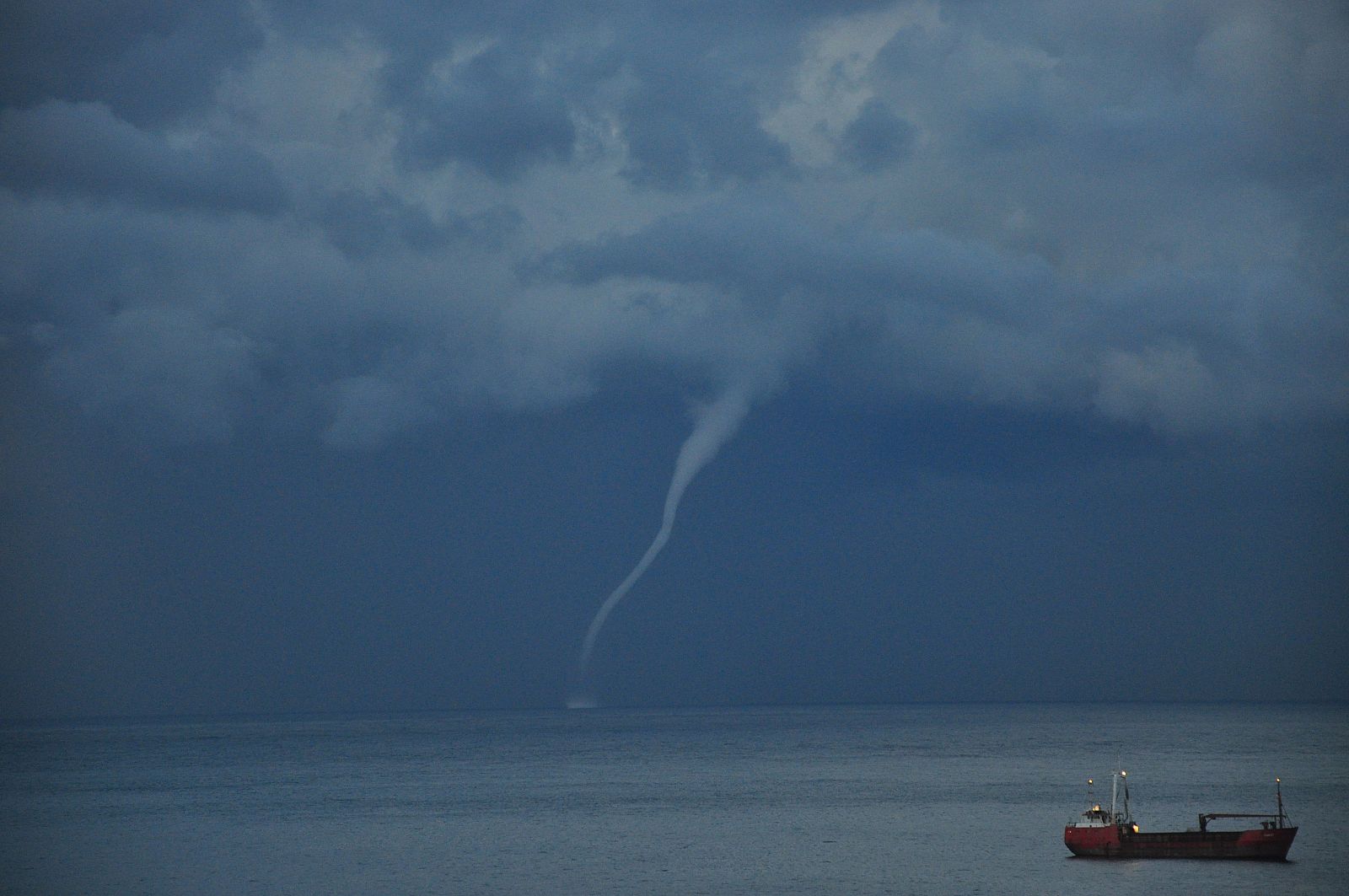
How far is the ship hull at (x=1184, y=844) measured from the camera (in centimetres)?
9350

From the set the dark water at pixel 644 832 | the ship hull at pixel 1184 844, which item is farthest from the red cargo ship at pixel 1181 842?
the dark water at pixel 644 832

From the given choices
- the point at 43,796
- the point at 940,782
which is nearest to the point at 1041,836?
the point at 940,782

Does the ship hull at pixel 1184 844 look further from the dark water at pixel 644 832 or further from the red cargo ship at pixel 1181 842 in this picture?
the dark water at pixel 644 832

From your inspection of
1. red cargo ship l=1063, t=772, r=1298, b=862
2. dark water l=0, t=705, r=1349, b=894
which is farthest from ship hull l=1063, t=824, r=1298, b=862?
dark water l=0, t=705, r=1349, b=894

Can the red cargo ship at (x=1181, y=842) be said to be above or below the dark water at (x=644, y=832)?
above

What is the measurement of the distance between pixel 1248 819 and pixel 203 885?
88680 millimetres

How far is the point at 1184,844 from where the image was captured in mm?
95250

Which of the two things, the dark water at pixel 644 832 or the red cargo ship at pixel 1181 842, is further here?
the red cargo ship at pixel 1181 842

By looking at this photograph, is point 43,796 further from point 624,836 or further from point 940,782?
point 940,782

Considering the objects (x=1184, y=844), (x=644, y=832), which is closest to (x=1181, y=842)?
(x=1184, y=844)

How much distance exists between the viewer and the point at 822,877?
294ft

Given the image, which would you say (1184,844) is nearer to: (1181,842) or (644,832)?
(1181,842)

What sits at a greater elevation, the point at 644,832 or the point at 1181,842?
the point at 1181,842

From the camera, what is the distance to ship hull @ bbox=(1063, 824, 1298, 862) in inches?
3681
